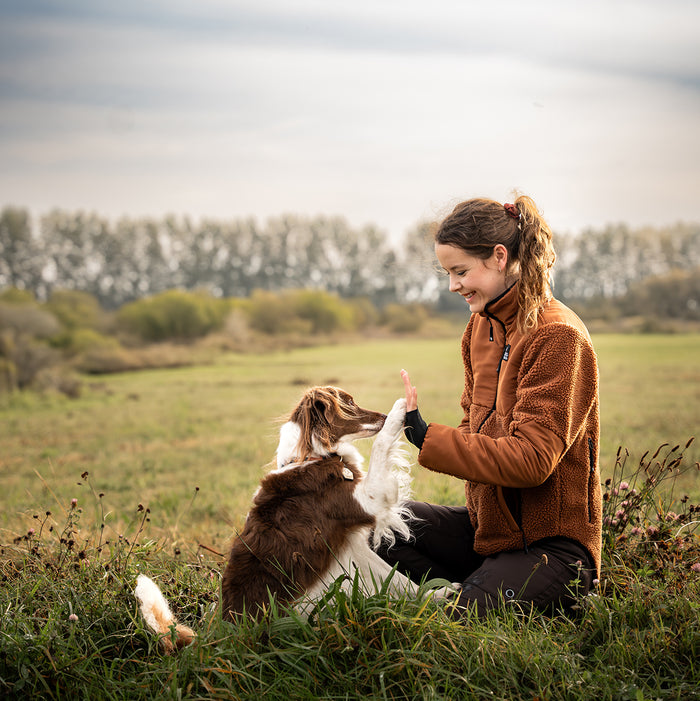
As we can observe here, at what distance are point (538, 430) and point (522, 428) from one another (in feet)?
0.25

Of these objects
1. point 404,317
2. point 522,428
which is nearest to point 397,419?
point 522,428

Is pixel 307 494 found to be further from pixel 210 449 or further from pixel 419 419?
pixel 210 449

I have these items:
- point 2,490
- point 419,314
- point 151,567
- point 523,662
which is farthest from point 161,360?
point 523,662

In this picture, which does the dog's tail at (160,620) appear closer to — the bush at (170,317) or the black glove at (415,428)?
the black glove at (415,428)

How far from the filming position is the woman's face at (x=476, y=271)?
11.3ft

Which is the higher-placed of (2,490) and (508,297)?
(508,297)

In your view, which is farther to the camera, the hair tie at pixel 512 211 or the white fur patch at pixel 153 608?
the hair tie at pixel 512 211

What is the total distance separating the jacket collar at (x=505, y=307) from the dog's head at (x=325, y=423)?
91 cm

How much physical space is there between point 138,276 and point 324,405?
40.2 metres

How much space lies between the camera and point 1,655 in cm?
309

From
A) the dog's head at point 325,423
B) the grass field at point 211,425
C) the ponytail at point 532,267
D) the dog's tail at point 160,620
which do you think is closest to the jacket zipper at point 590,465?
the ponytail at point 532,267

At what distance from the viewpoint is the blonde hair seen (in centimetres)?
337

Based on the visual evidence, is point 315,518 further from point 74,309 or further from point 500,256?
point 74,309

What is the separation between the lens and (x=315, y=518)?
131 inches
